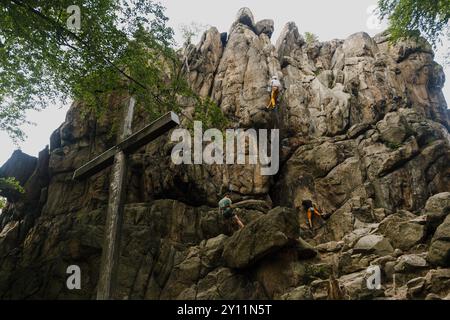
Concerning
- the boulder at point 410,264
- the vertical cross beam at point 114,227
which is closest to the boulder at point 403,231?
the boulder at point 410,264

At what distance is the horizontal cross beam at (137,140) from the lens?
8.30 m

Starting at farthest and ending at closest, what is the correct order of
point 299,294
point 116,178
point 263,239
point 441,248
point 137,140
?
point 263,239
point 441,248
point 299,294
point 137,140
point 116,178

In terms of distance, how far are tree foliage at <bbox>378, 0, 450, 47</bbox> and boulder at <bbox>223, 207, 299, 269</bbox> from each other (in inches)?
391

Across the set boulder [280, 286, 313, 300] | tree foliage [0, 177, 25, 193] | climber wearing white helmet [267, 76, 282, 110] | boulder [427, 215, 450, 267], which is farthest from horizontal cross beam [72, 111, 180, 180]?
climber wearing white helmet [267, 76, 282, 110]

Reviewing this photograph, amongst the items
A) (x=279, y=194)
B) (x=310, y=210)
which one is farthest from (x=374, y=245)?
(x=279, y=194)

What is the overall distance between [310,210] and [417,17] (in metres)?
11.4

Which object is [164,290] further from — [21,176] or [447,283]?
[21,176]

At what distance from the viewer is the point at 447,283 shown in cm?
935

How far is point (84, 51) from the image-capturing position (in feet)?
38.0

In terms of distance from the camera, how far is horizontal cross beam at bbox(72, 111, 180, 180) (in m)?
8.30

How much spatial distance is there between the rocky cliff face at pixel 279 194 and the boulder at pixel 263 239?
0.15 feet

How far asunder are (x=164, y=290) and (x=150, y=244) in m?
2.41

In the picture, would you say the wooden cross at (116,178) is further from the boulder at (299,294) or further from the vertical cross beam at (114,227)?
the boulder at (299,294)

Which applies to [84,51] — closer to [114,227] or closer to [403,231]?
[114,227]
